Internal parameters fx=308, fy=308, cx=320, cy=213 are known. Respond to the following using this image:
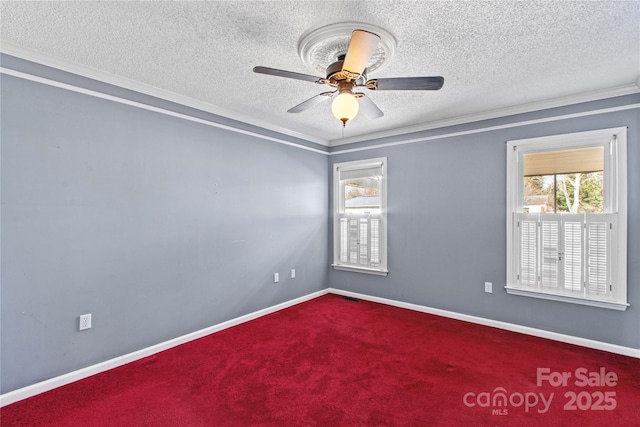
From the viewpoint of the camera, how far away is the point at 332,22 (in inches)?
73.9

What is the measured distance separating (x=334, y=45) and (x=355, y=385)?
8.06ft

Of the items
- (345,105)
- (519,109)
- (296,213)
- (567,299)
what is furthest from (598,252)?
(296,213)

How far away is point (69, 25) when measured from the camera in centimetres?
194

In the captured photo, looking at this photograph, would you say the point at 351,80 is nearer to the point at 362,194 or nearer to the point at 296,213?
the point at 296,213

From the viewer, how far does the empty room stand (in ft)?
6.52

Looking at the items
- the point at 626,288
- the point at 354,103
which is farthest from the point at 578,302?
the point at 354,103

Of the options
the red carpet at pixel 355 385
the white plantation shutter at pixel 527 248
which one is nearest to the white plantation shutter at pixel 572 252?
the white plantation shutter at pixel 527 248

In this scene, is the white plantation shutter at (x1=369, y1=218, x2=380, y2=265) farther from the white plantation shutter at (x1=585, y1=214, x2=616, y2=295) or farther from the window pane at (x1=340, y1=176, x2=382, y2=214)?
the white plantation shutter at (x1=585, y1=214, x2=616, y2=295)

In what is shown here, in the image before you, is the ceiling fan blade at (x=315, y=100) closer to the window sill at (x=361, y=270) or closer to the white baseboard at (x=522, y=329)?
the window sill at (x=361, y=270)

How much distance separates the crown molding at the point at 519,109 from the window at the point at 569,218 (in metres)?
0.33

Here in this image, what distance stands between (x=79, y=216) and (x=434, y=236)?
12.2 ft

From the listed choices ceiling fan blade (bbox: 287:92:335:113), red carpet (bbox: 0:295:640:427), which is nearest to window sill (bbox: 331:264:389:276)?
red carpet (bbox: 0:295:640:427)

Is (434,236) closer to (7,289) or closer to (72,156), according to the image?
(72,156)

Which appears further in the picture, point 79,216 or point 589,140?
point 589,140
